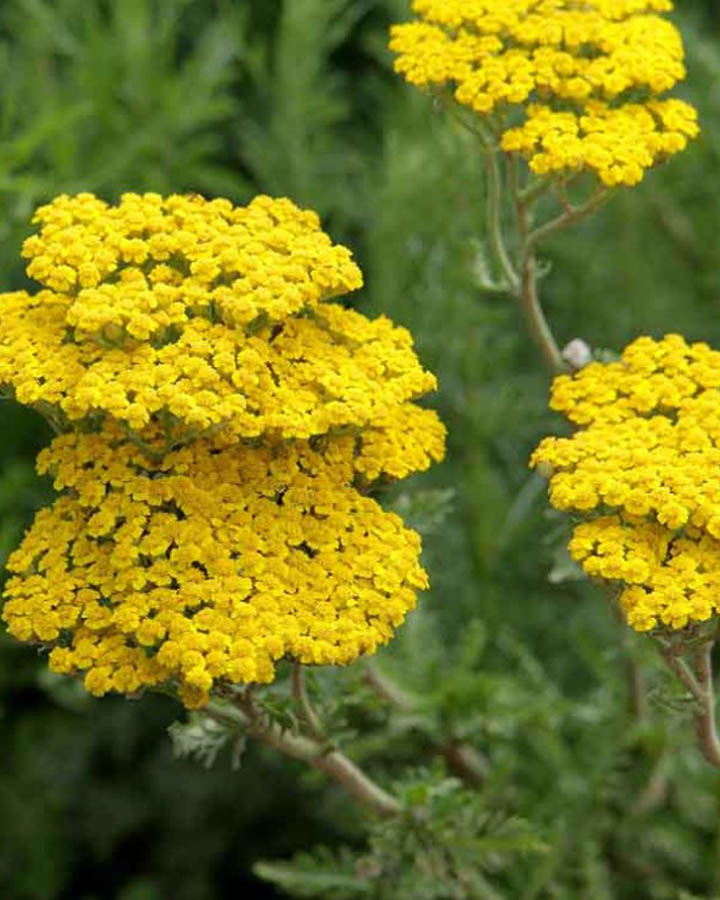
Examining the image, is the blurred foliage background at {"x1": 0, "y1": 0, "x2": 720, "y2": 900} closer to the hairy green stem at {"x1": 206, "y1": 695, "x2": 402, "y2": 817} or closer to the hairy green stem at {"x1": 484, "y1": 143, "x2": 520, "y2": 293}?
the hairy green stem at {"x1": 206, "y1": 695, "x2": 402, "y2": 817}

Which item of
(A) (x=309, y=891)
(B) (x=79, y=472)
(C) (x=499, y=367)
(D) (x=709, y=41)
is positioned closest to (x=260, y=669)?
(B) (x=79, y=472)

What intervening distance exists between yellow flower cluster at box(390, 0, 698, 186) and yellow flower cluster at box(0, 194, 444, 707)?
26 cm

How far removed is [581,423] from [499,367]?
1.18m

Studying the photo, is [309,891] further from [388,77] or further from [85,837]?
[388,77]

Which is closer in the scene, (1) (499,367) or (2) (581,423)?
(2) (581,423)

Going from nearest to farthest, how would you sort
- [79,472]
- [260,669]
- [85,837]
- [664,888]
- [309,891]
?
[260,669]
[79,472]
[309,891]
[664,888]
[85,837]

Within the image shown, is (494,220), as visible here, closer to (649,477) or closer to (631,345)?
(631,345)

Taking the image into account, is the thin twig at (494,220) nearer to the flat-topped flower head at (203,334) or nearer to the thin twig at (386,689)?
the flat-topped flower head at (203,334)

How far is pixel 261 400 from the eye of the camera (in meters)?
1.56

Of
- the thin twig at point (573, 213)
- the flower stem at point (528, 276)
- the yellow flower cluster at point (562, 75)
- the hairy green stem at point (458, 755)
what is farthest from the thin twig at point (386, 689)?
the yellow flower cluster at point (562, 75)

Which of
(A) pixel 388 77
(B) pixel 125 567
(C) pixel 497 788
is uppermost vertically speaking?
(B) pixel 125 567

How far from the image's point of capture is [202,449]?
164 centimetres

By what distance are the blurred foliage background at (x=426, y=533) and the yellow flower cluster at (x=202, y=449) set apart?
78cm

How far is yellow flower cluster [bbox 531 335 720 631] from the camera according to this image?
1.52 m
